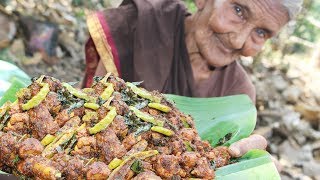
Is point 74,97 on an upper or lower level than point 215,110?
upper

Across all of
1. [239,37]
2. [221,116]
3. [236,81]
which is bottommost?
[236,81]

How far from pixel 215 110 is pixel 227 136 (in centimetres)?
26

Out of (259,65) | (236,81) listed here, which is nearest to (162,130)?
(236,81)

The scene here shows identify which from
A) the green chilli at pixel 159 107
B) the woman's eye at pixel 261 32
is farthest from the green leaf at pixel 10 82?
the woman's eye at pixel 261 32

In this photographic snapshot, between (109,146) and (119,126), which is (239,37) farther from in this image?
(109,146)

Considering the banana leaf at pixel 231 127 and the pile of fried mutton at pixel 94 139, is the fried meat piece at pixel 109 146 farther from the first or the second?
the banana leaf at pixel 231 127

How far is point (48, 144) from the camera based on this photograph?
157 centimetres

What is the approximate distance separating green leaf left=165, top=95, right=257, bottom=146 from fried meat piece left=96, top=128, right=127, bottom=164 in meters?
0.69

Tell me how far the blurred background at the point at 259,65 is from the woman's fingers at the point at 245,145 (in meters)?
2.58

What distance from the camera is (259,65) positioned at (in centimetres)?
696

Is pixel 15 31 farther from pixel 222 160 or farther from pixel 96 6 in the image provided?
pixel 222 160

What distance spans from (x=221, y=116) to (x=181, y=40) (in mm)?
695

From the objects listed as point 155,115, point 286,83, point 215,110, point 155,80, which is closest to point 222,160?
point 155,115

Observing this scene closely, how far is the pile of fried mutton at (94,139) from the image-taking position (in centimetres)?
148
